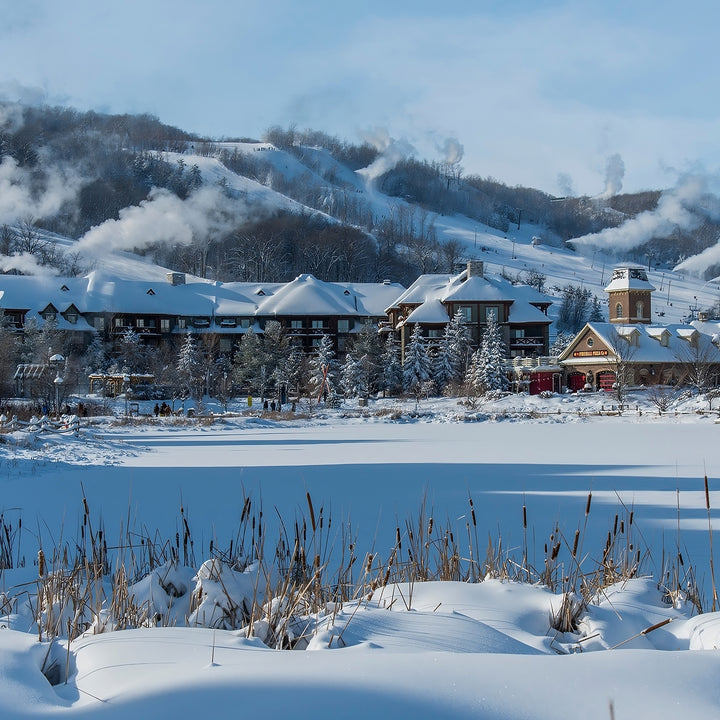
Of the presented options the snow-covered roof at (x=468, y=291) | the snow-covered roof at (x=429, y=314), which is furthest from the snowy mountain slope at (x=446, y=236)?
the snow-covered roof at (x=429, y=314)

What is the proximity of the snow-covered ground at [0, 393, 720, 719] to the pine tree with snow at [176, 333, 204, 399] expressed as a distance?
29828 millimetres

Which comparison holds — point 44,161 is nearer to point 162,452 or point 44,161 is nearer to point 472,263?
point 472,263

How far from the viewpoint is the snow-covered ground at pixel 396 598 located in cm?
256

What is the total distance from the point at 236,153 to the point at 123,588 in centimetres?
18526

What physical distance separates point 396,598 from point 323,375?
49260mm

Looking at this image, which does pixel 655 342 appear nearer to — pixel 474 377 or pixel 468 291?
pixel 474 377

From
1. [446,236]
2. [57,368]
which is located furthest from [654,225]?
[57,368]

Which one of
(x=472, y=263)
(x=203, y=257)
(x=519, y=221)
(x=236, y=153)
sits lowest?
(x=472, y=263)

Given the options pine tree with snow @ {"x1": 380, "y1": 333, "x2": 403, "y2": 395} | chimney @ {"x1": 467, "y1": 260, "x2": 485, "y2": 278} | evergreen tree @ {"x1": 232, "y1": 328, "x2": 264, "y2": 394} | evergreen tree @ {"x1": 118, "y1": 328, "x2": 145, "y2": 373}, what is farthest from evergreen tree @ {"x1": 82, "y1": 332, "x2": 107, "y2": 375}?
chimney @ {"x1": 467, "y1": 260, "x2": 485, "y2": 278}

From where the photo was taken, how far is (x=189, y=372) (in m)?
53.7

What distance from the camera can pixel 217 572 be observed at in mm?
4570

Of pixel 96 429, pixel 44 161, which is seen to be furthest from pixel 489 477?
pixel 44 161

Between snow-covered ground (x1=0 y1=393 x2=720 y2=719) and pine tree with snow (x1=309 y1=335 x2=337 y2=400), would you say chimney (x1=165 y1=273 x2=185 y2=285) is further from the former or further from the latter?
snow-covered ground (x1=0 y1=393 x2=720 y2=719)

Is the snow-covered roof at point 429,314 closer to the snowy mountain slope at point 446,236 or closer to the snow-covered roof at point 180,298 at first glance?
the snow-covered roof at point 180,298
